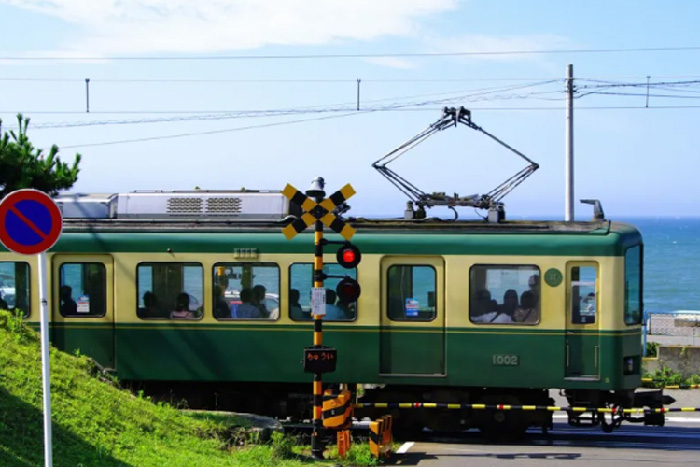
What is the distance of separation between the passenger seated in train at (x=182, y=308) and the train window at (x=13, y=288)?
2.35 m

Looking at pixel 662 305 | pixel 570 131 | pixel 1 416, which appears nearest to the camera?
pixel 1 416

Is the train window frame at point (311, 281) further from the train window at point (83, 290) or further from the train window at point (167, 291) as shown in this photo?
the train window at point (83, 290)

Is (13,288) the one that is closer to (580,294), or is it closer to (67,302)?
(67,302)

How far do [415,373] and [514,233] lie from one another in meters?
2.53

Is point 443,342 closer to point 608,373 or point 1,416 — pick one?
point 608,373

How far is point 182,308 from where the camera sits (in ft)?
52.5

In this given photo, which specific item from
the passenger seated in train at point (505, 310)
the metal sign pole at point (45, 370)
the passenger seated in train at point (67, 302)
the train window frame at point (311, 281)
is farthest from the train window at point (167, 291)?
the metal sign pole at point (45, 370)

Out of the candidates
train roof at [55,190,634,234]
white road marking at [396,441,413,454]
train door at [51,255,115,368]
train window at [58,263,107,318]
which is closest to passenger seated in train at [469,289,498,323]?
train roof at [55,190,634,234]

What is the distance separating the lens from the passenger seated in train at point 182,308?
16.0 m

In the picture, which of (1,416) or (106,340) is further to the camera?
(106,340)

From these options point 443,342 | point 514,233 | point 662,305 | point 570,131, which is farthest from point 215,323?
point 662,305

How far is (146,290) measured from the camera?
633 inches

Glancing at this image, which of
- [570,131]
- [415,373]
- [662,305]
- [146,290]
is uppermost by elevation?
[570,131]

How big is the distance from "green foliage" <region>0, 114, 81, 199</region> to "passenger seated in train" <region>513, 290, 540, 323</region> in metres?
8.21
